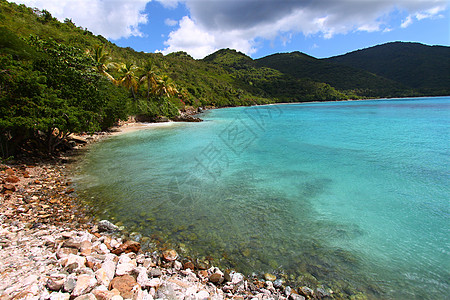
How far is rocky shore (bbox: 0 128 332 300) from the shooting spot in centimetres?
376

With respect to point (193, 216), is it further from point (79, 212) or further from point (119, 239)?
point (79, 212)

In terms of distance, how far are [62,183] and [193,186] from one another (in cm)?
611

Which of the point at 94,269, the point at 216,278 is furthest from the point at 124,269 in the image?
the point at 216,278

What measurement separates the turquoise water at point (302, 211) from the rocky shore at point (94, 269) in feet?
1.87

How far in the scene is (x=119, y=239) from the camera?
615 centimetres

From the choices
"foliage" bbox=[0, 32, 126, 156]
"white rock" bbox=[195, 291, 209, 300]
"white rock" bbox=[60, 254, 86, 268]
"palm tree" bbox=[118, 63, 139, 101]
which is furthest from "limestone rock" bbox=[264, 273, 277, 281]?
"palm tree" bbox=[118, 63, 139, 101]

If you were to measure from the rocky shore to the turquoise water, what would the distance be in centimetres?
57

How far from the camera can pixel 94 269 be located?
443 cm

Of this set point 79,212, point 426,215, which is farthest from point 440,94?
point 79,212

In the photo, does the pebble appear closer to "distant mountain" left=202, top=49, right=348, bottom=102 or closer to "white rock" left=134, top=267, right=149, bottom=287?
"white rock" left=134, top=267, right=149, bottom=287

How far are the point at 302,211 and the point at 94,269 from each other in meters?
6.91

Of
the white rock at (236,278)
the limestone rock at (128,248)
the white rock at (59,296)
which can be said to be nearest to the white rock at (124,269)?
the limestone rock at (128,248)

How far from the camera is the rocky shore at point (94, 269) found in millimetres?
3760

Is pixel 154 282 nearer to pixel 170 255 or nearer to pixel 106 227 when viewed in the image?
pixel 170 255
